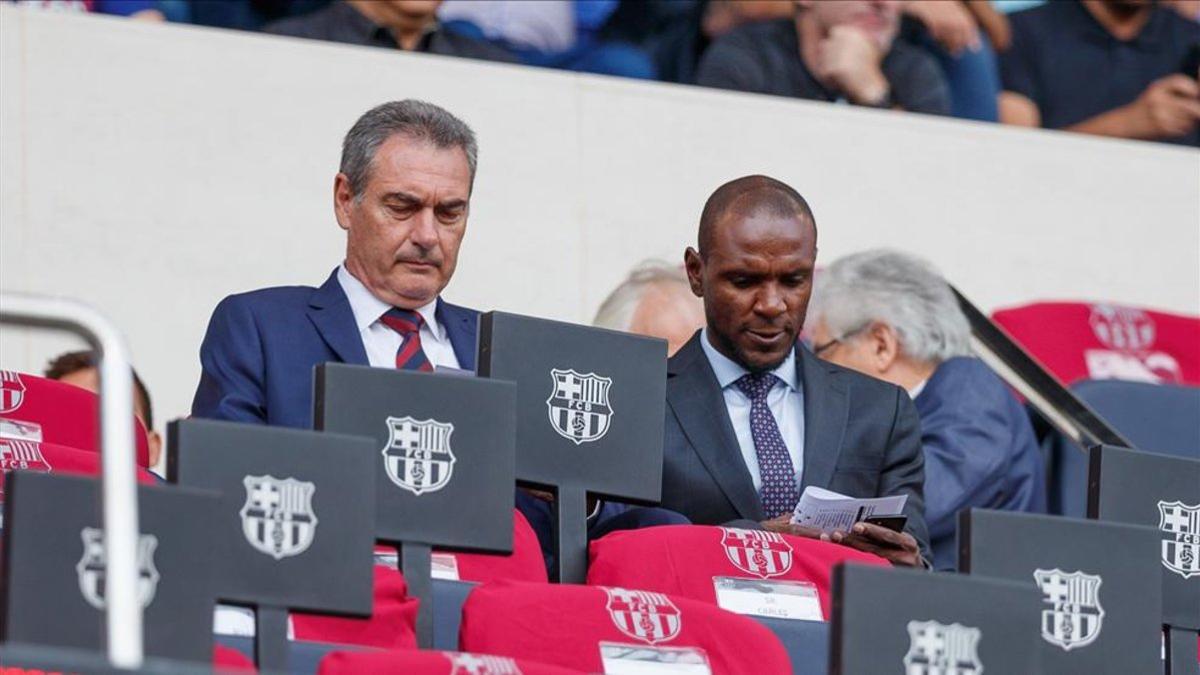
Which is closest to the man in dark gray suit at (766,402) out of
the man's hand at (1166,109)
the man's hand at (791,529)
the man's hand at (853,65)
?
the man's hand at (791,529)

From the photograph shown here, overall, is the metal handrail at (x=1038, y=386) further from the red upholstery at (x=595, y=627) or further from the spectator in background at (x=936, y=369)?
the red upholstery at (x=595, y=627)

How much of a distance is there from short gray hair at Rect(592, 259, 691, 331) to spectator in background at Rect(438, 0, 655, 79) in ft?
3.72

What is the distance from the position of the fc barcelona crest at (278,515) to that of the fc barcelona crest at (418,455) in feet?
0.94

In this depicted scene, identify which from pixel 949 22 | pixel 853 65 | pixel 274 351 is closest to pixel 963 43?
pixel 949 22

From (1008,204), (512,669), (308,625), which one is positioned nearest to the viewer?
(512,669)

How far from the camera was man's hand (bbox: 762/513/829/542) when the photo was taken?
4637 millimetres

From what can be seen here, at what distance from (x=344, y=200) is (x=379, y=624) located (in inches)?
50.0

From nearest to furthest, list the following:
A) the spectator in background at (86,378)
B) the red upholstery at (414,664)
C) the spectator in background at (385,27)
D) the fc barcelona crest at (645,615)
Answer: the red upholstery at (414,664)
the fc barcelona crest at (645,615)
the spectator in background at (86,378)
the spectator in background at (385,27)

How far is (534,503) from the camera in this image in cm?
472

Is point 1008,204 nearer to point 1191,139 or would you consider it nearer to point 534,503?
point 1191,139

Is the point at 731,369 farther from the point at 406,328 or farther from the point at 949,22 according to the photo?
the point at 949,22

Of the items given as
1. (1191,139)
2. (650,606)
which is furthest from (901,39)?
(650,606)

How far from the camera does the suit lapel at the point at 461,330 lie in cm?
498

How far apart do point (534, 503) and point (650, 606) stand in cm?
73
